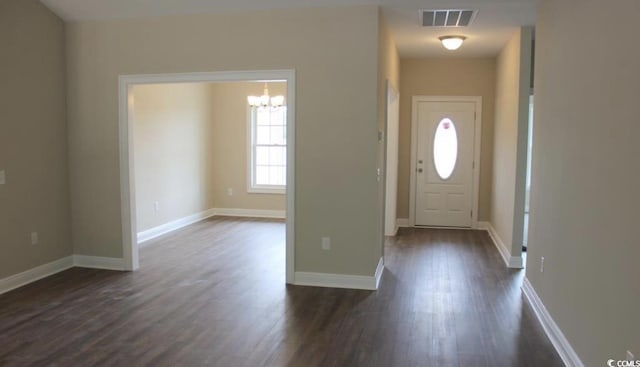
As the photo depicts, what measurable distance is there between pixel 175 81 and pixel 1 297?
8.25 feet

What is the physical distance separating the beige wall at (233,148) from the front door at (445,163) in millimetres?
2456

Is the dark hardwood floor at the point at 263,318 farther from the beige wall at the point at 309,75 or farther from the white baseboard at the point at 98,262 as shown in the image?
the beige wall at the point at 309,75

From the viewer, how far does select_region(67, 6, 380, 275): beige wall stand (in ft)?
15.1

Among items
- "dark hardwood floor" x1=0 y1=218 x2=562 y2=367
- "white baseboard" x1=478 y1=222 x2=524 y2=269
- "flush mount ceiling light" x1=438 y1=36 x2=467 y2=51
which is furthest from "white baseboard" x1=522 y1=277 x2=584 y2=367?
"flush mount ceiling light" x1=438 y1=36 x2=467 y2=51

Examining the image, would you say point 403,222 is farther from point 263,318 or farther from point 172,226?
point 263,318

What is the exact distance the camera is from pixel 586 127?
2941 millimetres

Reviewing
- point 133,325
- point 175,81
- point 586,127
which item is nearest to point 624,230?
point 586,127

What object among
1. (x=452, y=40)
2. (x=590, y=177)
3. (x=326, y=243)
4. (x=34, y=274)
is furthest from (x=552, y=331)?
(x=34, y=274)

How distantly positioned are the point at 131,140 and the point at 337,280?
2.59 m

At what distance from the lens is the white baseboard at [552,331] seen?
306cm

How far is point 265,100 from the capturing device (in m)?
8.09

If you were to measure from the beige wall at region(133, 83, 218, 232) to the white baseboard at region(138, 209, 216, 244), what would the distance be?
6 centimetres

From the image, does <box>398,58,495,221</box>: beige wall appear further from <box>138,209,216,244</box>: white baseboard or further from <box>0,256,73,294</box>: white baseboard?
<box>0,256,73,294</box>: white baseboard

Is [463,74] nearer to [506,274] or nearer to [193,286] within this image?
[506,274]
